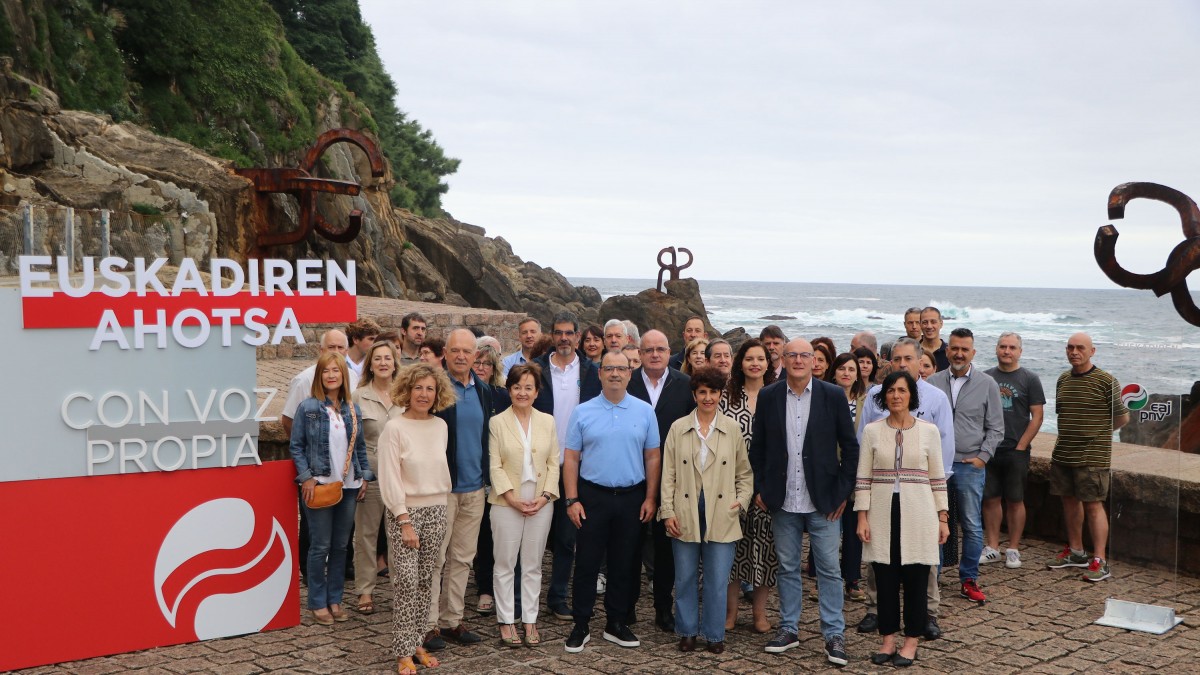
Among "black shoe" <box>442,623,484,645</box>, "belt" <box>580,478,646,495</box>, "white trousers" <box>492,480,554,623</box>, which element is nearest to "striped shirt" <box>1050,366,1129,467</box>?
Result: "belt" <box>580,478,646,495</box>

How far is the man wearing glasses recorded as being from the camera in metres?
6.19

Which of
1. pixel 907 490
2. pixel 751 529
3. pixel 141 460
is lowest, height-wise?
pixel 751 529

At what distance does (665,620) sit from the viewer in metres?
5.85

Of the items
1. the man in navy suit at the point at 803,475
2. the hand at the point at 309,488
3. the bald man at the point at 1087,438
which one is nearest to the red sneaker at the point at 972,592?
the bald man at the point at 1087,438

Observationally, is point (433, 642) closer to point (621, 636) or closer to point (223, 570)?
point (621, 636)

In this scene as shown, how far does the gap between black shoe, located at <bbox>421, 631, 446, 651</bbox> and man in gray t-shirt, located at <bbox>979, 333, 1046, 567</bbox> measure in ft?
13.4

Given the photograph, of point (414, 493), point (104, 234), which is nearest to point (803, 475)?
point (414, 493)

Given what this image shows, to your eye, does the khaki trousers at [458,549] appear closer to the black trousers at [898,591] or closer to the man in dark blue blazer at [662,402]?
the man in dark blue blazer at [662,402]

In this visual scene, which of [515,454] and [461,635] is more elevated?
[515,454]

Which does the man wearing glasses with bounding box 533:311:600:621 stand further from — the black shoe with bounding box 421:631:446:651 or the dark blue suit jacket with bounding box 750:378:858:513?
the dark blue suit jacket with bounding box 750:378:858:513

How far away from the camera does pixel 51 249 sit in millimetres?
5828

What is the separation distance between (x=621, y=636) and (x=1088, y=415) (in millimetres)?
3769

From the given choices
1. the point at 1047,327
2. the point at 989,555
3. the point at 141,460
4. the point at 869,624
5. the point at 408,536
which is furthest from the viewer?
the point at 1047,327

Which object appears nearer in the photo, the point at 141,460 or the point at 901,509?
the point at 901,509
